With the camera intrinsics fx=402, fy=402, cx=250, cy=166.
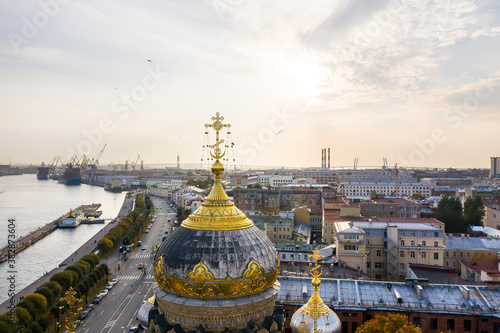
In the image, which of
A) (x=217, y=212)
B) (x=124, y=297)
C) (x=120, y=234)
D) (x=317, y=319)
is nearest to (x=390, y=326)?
(x=317, y=319)

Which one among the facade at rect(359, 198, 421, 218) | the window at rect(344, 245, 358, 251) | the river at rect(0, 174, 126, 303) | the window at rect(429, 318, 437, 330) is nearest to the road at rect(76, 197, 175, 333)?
the river at rect(0, 174, 126, 303)

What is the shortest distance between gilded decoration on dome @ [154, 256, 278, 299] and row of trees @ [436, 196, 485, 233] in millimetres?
48952

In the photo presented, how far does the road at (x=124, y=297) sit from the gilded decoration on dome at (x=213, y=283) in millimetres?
14355

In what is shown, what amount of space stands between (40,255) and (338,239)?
3996 centimetres

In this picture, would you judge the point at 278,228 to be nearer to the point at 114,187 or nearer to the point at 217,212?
the point at 217,212

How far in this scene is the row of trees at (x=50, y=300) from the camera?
25.3 m

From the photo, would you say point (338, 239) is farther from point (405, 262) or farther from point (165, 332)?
point (165, 332)

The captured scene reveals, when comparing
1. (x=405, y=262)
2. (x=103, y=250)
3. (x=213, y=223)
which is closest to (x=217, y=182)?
(x=213, y=223)

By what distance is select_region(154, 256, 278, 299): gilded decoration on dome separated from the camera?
1020 centimetres

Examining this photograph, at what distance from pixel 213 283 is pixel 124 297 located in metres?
27.1

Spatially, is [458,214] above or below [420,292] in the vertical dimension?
above

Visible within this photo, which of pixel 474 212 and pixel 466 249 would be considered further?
pixel 474 212

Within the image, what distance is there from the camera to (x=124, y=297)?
1344 inches

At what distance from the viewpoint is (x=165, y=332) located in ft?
34.3
